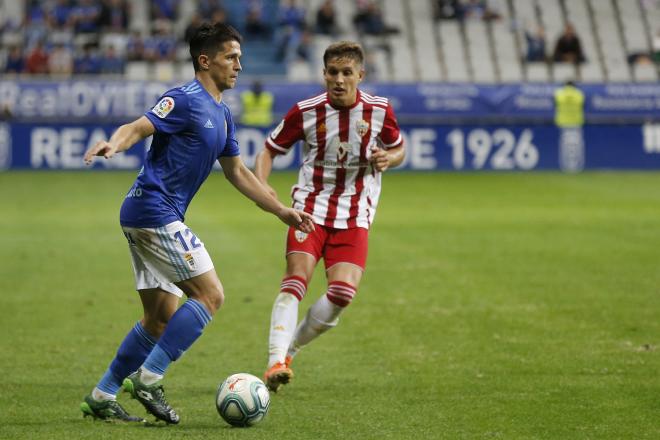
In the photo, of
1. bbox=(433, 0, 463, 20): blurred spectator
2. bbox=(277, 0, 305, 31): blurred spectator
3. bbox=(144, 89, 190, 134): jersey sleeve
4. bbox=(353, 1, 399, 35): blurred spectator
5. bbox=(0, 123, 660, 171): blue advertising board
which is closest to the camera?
bbox=(144, 89, 190, 134): jersey sleeve

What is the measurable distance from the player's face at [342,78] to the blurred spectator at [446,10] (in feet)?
107

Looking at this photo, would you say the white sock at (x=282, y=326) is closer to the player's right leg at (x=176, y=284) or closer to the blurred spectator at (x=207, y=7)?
the player's right leg at (x=176, y=284)

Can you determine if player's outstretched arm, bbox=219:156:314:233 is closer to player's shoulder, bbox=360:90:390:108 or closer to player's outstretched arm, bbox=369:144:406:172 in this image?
player's outstretched arm, bbox=369:144:406:172

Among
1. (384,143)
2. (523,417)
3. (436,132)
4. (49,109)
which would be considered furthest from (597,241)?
(49,109)

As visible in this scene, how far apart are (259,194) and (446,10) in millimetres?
33983

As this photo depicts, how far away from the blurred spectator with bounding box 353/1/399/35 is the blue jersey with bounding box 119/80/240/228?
103 feet

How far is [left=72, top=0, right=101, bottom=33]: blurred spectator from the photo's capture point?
35594mm

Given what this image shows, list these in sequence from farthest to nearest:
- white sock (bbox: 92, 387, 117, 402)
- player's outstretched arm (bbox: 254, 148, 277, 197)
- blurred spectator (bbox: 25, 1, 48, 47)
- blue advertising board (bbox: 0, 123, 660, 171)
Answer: blurred spectator (bbox: 25, 1, 48, 47) < blue advertising board (bbox: 0, 123, 660, 171) < player's outstretched arm (bbox: 254, 148, 277, 197) < white sock (bbox: 92, 387, 117, 402)

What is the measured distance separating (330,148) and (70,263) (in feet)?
22.5

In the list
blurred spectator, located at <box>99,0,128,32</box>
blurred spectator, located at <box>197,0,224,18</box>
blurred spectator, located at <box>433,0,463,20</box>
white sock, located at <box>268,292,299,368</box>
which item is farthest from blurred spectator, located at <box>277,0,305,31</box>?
white sock, located at <box>268,292,299,368</box>

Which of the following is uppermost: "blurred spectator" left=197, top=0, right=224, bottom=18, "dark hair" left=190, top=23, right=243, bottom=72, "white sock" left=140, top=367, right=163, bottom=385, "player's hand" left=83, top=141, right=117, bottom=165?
"blurred spectator" left=197, top=0, right=224, bottom=18

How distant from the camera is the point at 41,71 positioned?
33.0 metres

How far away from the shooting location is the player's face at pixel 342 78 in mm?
8102

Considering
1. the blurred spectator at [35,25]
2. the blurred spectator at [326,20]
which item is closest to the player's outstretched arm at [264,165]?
the blurred spectator at [35,25]
